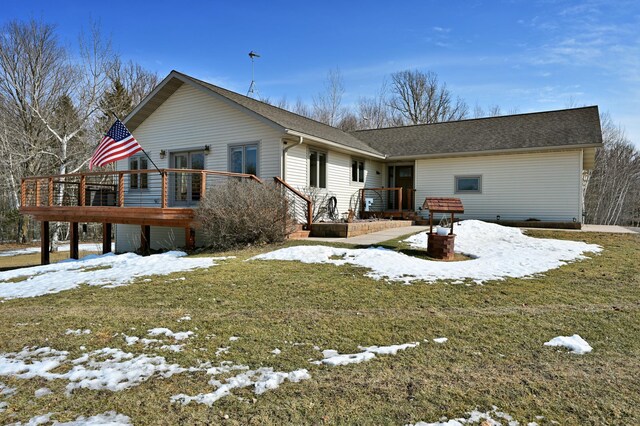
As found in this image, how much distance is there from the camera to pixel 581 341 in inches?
145

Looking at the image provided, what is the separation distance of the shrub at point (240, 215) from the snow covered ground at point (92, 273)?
1.04m

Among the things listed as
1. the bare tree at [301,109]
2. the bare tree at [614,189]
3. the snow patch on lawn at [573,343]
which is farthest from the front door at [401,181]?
the bare tree at [301,109]

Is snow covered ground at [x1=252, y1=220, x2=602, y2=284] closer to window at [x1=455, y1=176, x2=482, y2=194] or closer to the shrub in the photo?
the shrub

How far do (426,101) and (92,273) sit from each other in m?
35.0

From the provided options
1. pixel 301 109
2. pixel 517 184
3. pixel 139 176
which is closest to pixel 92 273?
pixel 139 176

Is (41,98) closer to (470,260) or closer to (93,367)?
(93,367)

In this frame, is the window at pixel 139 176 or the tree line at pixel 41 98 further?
the tree line at pixel 41 98

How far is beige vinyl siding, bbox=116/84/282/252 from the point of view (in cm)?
1220

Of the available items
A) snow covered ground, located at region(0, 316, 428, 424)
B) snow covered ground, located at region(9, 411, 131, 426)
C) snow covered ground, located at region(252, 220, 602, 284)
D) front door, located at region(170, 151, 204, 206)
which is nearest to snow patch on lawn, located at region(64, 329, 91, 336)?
snow covered ground, located at region(0, 316, 428, 424)

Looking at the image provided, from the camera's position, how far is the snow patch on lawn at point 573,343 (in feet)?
11.5

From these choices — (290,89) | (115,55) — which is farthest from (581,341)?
(290,89)

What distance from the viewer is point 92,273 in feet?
23.9

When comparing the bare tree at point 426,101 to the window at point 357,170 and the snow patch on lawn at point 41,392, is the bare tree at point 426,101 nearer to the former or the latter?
the window at point 357,170

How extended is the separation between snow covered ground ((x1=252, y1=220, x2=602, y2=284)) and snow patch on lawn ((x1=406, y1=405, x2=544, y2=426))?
3426 millimetres
